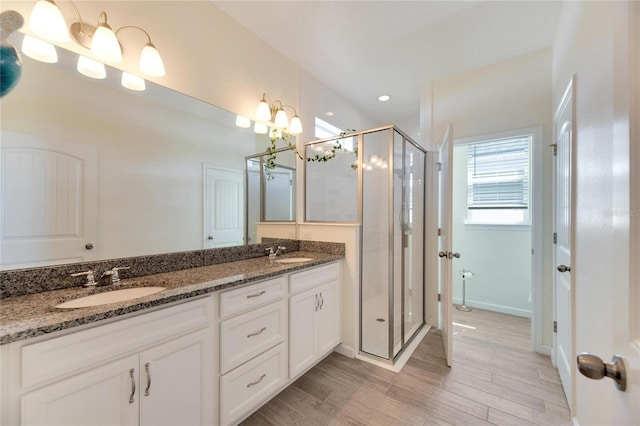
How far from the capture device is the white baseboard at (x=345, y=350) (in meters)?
2.24

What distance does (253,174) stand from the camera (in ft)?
7.19

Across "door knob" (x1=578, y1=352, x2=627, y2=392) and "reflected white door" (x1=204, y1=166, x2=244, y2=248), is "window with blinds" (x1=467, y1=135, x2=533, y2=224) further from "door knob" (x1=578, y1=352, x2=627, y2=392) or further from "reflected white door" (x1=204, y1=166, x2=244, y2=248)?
"door knob" (x1=578, y1=352, x2=627, y2=392)

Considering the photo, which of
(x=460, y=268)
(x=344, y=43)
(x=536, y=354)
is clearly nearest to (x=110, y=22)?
(x=344, y=43)

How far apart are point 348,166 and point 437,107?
4.42 feet

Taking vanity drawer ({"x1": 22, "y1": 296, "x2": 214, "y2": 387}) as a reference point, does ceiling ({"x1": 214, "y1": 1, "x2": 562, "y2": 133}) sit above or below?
above

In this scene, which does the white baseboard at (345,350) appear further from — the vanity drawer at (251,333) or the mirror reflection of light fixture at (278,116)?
the mirror reflection of light fixture at (278,116)

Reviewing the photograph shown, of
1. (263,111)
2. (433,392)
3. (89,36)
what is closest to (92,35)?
(89,36)

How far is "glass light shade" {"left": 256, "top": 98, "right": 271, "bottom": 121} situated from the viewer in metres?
2.15

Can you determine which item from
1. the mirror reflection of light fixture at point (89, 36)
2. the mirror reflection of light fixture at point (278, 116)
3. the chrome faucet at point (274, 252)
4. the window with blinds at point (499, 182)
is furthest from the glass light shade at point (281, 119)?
the window with blinds at point (499, 182)

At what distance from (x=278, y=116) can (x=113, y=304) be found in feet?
6.07

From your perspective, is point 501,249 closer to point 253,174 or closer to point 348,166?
point 348,166

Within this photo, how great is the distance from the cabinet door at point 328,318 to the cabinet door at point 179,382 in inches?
36.6

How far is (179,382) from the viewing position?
3.83 ft

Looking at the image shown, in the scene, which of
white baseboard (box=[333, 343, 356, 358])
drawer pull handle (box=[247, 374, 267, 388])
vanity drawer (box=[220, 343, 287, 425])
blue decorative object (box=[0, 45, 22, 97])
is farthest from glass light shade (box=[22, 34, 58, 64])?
white baseboard (box=[333, 343, 356, 358])
